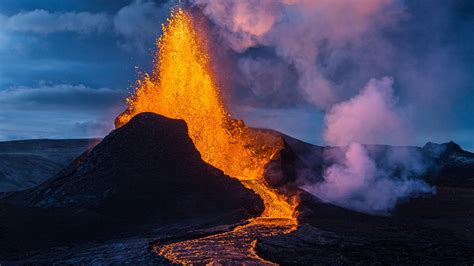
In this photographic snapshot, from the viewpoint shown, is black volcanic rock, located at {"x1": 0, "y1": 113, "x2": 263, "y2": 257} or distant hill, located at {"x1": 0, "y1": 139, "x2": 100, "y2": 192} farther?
distant hill, located at {"x1": 0, "y1": 139, "x2": 100, "y2": 192}

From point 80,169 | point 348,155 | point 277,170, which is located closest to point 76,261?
point 80,169

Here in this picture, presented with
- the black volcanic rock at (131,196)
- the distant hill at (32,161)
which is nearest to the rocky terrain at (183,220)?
the black volcanic rock at (131,196)

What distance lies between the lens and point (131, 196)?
3706cm

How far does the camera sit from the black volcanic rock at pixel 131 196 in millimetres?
31203

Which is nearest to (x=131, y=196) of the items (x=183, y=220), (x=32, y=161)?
(x=183, y=220)

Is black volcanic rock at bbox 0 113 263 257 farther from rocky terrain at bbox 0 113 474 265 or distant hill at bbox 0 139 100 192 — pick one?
distant hill at bbox 0 139 100 192

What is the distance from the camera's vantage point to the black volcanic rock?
3120 centimetres

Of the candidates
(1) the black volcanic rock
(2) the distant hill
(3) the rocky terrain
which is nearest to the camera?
(3) the rocky terrain

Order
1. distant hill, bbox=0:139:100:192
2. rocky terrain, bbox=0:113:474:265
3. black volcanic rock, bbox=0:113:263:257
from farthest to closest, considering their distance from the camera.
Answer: distant hill, bbox=0:139:100:192 < black volcanic rock, bbox=0:113:263:257 < rocky terrain, bbox=0:113:474:265

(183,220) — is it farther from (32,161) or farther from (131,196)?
(32,161)

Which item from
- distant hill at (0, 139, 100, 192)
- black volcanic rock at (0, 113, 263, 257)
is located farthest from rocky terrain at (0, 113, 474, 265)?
distant hill at (0, 139, 100, 192)

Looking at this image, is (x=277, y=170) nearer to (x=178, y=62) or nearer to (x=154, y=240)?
(x=178, y=62)

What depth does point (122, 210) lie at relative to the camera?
117ft

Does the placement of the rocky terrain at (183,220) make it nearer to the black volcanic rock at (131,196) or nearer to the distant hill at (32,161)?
the black volcanic rock at (131,196)
